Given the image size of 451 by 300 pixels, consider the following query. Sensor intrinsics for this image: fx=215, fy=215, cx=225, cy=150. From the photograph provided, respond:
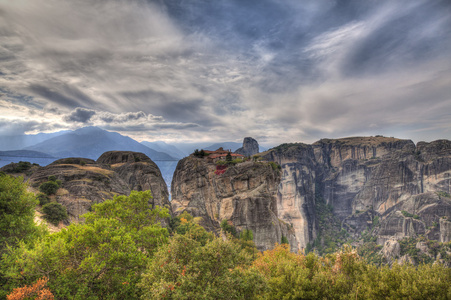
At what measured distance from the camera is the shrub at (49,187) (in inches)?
1337

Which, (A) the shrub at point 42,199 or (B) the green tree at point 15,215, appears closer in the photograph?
(B) the green tree at point 15,215

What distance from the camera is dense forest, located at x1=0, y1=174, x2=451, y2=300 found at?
12422 mm

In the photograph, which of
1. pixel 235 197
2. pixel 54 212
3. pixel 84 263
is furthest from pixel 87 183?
pixel 235 197

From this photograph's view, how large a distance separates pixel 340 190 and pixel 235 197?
Result: 141 m

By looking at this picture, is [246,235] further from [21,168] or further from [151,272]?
[21,168]

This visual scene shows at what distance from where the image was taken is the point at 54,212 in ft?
99.5

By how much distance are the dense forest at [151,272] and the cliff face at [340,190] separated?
34511 millimetres

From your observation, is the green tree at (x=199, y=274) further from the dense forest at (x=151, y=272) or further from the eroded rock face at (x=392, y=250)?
the eroded rock face at (x=392, y=250)

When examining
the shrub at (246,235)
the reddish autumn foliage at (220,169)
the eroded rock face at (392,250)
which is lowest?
the eroded rock face at (392,250)

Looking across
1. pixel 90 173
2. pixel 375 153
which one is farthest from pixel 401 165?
pixel 90 173

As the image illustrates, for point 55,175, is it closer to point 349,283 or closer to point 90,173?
point 90,173

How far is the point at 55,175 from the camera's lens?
39.1 meters

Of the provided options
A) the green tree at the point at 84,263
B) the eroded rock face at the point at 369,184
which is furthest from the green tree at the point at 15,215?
the eroded rock face at the point at 369,184

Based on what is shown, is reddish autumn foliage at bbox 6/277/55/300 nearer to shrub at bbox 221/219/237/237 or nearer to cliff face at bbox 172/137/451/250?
shrub at bbox 221/219/237/237
